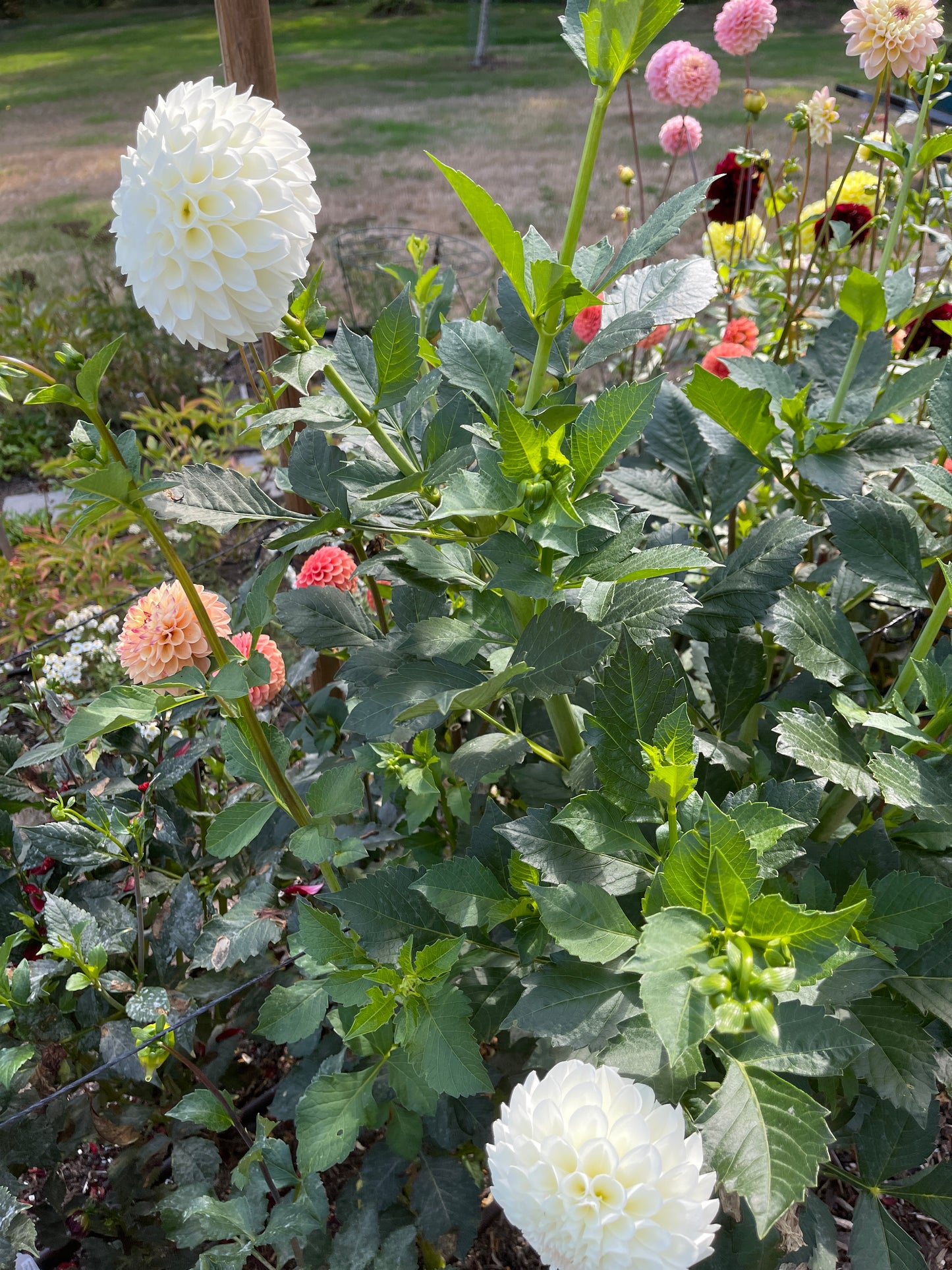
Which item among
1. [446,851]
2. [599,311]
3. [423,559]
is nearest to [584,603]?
[423,559]

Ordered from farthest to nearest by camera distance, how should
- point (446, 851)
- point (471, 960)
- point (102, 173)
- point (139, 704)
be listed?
point (102, 173) → point (446, 851) → point (471, 960) → point (139, 704)

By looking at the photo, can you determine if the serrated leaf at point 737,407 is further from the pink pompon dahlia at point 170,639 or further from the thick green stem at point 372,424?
the pink pompon dahlia at point 170,639

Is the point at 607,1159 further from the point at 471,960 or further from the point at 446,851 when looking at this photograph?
the point at 446,851

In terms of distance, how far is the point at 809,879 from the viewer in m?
0.71

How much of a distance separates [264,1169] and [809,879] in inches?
24.1

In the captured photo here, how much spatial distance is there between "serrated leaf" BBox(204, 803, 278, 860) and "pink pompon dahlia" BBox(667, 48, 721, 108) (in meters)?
1.73

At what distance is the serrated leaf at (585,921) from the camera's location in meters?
0.63

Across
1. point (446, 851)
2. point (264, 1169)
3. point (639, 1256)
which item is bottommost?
point (264, 1169)

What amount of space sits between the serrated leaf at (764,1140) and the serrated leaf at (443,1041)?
0.18m

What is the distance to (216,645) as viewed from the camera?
0.73m

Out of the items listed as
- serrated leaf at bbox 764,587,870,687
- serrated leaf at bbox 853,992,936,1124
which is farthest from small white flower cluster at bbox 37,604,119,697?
serrated leaf at bbox 853,992,936,1124

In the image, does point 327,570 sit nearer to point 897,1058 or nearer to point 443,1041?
point 443,1041

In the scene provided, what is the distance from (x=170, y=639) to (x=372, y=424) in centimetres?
45

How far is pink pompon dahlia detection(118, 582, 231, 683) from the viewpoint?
3.40ft
